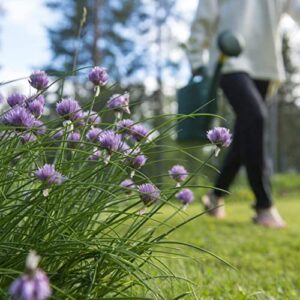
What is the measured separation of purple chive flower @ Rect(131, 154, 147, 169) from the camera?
51.4 inches

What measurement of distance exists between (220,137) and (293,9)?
3350 mm

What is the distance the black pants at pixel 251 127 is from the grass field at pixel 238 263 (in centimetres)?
37

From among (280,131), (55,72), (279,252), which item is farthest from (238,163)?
(280,131)

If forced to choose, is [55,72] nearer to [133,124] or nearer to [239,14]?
[133,124]

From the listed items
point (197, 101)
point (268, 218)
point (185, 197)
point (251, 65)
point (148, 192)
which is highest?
point (148, 192)

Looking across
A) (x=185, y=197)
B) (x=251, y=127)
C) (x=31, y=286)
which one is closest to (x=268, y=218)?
(x=251, y=127)

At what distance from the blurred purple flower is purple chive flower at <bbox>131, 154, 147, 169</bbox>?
0.17 meters

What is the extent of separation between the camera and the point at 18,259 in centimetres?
113

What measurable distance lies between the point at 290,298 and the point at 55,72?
107 cm

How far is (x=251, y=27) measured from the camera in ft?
13.9

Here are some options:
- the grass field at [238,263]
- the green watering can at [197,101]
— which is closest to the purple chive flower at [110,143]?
the grass field at [238,263]

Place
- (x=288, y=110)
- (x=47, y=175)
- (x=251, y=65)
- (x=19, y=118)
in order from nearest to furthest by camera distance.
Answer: (x=47, y=175) → (x=19, y=118) → (x=251, y=65) → (x=288, y=110)

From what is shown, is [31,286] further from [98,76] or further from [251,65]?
[251,65]

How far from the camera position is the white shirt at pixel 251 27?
165 inches
